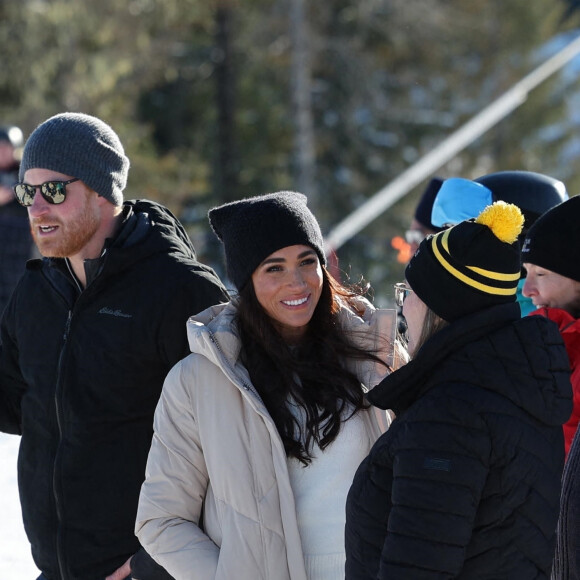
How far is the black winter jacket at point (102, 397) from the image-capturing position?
2793 millimetres

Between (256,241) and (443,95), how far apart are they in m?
22.0

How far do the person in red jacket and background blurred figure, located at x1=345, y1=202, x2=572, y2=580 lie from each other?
2.92ft

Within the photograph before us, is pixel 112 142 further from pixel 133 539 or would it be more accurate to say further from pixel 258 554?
pixel 258 554

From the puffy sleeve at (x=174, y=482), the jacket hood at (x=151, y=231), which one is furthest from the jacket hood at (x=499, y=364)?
the jacket hood at (x=151, y=231)

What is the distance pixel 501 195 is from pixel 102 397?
1.99 m

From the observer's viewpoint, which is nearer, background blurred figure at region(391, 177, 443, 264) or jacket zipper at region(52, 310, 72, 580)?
jacket zipper at region(52, 310, 72, 580)

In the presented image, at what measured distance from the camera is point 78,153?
302 centimetres

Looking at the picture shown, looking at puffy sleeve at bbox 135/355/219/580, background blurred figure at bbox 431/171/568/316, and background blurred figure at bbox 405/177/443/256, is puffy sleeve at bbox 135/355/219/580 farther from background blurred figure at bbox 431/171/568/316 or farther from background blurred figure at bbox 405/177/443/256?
background blurred figure at bbox 405/177/443/256

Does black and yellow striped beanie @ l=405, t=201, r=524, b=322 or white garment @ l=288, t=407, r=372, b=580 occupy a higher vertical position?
black and yellow striped beanie @ l=405, t=201, r=524, b=322

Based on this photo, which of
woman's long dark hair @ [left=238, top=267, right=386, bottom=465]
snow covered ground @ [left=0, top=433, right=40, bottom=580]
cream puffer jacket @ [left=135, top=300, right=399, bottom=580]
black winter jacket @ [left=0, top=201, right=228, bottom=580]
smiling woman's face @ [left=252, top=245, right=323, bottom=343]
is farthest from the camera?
snow covered ground @ [left=0, top=433, right=40, bottom=580]

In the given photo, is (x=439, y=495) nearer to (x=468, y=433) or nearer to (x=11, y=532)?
(x=468, y=433)

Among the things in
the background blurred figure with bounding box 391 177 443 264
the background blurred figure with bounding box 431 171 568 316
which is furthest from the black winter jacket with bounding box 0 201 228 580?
the background blurred figure with bounding box 391 177 443 264

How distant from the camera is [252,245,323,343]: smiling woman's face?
2.58 meters

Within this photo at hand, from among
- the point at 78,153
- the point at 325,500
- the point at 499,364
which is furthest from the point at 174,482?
the point at 78,153
